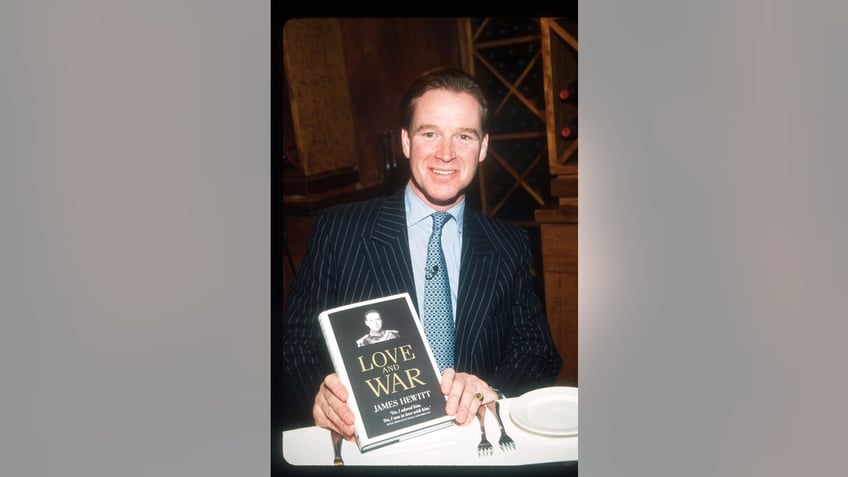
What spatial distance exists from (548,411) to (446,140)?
30.2 inches

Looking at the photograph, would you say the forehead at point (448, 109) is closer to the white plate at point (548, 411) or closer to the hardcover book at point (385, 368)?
the hardcover book at point (385, 368)

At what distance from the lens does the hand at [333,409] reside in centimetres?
188

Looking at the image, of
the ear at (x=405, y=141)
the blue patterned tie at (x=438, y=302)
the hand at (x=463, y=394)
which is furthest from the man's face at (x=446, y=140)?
the hand at (x=463, y=394)

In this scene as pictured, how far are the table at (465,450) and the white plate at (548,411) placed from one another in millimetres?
17

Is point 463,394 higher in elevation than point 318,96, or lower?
lower

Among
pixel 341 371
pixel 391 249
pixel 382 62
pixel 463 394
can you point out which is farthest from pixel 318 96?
pixel 463 394

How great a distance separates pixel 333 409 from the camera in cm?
189

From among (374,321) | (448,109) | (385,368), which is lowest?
(385,368)

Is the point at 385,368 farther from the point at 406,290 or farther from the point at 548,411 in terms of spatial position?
the point at 548,411
